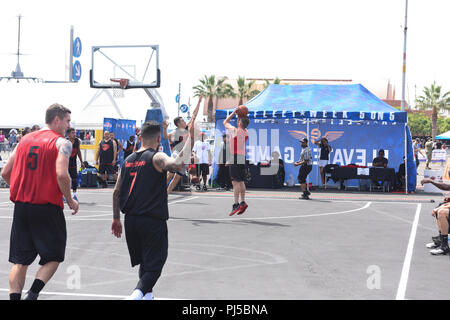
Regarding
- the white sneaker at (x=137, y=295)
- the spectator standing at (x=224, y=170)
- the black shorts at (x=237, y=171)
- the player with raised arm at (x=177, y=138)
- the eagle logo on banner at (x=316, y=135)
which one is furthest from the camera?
the eagle logo on banner at (x=316, y=135)

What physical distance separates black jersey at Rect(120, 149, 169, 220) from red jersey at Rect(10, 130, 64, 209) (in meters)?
0.64

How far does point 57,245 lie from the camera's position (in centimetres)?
529

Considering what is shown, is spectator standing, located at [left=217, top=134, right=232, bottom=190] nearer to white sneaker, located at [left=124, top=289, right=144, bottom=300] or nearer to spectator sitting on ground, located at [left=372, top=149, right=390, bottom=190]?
spectator sitting on ground, located at [left=372, top=149, right=390, bottom=190]

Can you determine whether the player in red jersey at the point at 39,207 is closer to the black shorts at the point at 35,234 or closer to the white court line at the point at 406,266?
the black shorts at the point at 35,234

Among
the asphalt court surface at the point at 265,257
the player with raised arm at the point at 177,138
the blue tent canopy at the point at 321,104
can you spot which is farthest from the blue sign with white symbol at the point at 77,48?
the player with raised arm at the point at 177,138

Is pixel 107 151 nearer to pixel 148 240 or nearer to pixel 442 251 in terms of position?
pixel 442 251

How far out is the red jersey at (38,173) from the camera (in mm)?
5242

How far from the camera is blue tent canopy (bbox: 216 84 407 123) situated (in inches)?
797

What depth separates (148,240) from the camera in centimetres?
524

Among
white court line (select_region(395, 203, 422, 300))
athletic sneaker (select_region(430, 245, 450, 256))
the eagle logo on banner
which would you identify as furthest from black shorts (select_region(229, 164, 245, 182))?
the eagle logo on banner

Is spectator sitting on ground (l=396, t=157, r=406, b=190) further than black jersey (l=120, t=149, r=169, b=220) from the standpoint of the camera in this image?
Yes
